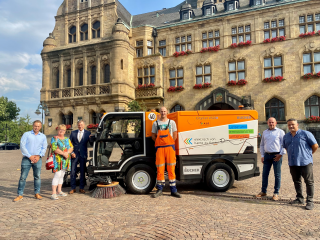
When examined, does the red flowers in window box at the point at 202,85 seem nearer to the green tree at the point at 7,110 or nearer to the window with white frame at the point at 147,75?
the window with white frame at the point at 147,75

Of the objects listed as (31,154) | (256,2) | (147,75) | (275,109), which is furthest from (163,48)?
(31,154)

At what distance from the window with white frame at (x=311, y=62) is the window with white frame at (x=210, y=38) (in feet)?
24.2

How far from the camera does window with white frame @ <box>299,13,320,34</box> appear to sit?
63.2ft

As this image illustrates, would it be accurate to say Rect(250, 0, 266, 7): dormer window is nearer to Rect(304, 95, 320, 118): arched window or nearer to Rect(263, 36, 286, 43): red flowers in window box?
Rect(263, 36, 286, 43): red flowers in window box

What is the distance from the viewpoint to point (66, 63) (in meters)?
23.7

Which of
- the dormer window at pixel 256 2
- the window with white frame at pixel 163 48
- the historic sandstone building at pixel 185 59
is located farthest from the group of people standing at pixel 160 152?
the dormer window at pixel 256 2

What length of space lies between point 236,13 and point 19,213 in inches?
874

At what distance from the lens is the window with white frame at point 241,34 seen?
21.0 meters

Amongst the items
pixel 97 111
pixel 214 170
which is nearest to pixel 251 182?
pixel 214 170

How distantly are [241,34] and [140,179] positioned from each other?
19.2 m

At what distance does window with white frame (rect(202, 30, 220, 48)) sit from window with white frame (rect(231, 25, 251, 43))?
135 centimetres

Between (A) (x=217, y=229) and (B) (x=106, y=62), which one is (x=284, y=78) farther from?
(A) (x=217, y=229)

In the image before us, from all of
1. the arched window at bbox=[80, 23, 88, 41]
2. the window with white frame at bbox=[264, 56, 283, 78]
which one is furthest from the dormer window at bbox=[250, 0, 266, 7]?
the arched window at bbox=[80, 23, 88, 41]

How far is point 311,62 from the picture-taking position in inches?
755
